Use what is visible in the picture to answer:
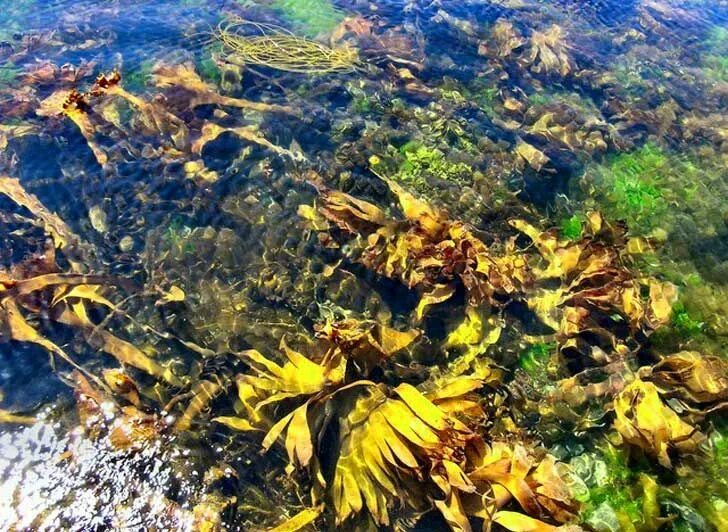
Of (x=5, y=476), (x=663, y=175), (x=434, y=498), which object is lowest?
(x=5, y=476)

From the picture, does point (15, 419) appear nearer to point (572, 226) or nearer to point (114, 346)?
point (114, 346)

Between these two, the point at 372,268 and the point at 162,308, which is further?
the point at 372,268

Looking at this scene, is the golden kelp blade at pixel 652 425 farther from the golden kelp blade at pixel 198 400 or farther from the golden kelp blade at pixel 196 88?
the golden kelp blade at pixel 196 88

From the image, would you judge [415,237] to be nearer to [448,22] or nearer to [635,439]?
[635,439]

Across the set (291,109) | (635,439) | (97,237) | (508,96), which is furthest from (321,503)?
(508,96)

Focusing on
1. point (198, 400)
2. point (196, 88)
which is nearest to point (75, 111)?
point (196, 88)

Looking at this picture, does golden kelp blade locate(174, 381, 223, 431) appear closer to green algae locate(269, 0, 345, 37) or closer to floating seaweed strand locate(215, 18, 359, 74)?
floating seaweed strand locate(215, 18, 359, 74)

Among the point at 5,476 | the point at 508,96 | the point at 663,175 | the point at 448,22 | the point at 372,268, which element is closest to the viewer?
the point at 5,476
